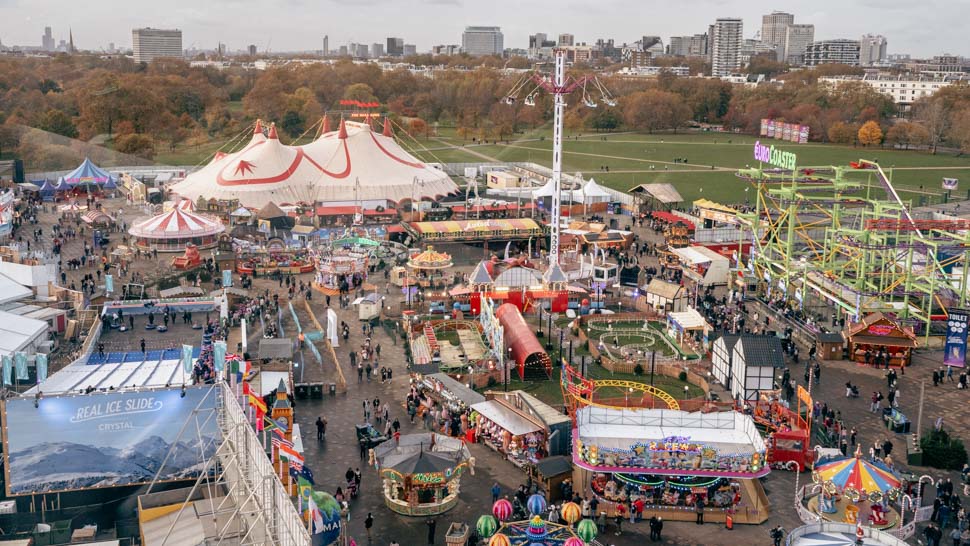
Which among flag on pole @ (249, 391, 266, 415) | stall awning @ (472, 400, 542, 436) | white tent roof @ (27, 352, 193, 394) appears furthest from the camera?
stall awning @ (472, 400, 542, 436)

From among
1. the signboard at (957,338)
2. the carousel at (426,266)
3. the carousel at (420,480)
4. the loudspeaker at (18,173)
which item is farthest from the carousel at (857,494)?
the loudspeaker at (18,173)

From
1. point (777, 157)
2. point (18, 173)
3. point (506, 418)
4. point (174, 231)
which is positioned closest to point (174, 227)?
point (174, 231)

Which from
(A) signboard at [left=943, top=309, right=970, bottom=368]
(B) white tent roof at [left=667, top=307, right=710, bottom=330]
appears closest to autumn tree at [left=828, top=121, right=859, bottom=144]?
(B) white tent roof at [left=667, top=307, right=710, bottom=330]

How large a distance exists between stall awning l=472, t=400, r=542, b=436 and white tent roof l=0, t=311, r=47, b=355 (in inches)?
463

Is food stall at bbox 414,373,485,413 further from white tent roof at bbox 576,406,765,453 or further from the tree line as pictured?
the tree line

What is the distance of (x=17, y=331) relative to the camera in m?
26.0

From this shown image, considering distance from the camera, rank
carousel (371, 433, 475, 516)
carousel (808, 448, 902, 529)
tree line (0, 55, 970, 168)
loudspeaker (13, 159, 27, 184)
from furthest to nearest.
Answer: tree line (0, 55, 970, 168), loudspeaker (13, 159, 27, 184), carousel (371, 433, 475, 516), carousel (808, 448, 902, 529)

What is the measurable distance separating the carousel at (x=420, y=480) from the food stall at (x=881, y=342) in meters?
14.5

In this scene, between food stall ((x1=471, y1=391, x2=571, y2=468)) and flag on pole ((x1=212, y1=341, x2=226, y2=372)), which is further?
flag on pole ((x1=212, y1=341, x2=226, y2=372))

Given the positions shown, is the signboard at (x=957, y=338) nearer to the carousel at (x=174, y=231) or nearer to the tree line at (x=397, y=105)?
the carousel at (x=174, y=231)

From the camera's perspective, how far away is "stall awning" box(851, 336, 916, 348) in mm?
28531

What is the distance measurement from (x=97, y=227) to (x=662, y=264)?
25.9 metres

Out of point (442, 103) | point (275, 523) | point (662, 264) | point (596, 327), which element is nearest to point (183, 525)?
point (275, 523)

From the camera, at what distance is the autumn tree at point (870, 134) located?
8788 centimetres
